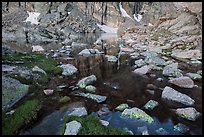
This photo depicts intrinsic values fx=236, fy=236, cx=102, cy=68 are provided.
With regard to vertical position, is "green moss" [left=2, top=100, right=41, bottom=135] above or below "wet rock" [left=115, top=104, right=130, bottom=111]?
above

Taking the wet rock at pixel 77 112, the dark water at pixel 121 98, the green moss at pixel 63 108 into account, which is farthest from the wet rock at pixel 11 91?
the wet rock at pixel 77 112

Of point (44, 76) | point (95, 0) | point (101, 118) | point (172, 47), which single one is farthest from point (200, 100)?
point (95, 0)

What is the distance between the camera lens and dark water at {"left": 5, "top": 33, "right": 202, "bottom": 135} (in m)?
12.4

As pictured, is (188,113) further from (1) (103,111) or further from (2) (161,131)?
(1) (103,111)

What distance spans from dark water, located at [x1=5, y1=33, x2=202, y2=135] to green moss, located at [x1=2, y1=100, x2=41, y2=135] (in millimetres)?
449

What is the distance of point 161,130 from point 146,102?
3.87 m

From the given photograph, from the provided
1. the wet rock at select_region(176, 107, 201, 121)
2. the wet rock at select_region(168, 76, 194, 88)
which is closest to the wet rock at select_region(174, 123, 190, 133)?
the wet rock at select_region(176, 107, 201, 121)

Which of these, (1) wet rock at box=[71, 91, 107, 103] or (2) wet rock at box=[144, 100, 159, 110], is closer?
(2) wet rock at box=[144, 100, 159, 110]

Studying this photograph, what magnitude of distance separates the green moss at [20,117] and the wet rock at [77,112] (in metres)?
1.93

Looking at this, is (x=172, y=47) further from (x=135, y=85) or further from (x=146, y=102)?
(x=146, y=102)

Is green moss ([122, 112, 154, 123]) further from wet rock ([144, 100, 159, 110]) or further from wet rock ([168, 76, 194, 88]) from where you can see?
wet rock ([168, 76, 194, 88])

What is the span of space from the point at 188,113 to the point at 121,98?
4.65 metres

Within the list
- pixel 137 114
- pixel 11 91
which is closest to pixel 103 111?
pixel 137 114

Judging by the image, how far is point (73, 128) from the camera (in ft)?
36.4
